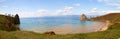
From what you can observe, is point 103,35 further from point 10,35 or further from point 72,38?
point 10,35


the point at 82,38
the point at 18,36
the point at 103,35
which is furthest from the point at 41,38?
the point at 103,35

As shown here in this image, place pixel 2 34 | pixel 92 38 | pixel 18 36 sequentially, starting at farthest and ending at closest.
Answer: pixel 2 34 < pixel 18 36 < pixel 92 38

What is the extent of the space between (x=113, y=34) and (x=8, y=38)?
14998 mm

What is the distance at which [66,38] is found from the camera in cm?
2511

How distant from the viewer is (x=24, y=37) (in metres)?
26.5

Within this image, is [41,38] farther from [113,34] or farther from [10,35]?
[113,34]

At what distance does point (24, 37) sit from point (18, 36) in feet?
3.38

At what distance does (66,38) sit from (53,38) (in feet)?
6.26

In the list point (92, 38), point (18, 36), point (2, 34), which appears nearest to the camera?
point (92, 38)

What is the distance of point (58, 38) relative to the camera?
25594 mm

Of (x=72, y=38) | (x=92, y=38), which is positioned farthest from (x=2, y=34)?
(x=92, y=38)

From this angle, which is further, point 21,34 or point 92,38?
point 21,34

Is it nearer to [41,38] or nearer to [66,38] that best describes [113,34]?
[66,38]

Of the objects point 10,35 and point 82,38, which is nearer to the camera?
point 82,38
